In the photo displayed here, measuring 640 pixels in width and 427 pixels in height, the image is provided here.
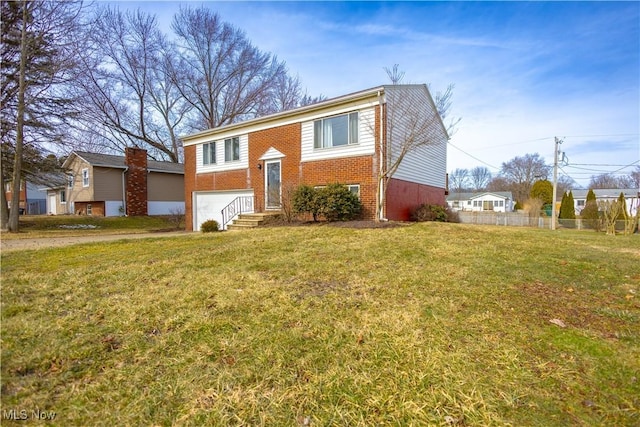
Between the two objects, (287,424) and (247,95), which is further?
(247,95)

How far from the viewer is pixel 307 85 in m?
28.0

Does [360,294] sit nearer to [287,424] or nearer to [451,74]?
[287,424]

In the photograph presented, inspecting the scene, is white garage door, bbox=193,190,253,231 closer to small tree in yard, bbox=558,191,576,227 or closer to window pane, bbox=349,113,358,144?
window pane, bbox=349,113,358,144

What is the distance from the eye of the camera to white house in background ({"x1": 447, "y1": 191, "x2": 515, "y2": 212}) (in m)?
47.1

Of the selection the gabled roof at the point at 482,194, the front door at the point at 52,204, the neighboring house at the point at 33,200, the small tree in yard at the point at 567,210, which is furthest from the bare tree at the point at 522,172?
the neighboring house at the point at 33,200

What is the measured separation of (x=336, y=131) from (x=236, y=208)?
20.9ft

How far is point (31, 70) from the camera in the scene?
477 inches

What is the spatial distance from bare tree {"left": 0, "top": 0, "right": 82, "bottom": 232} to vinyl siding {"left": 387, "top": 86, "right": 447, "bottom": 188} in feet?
44.3

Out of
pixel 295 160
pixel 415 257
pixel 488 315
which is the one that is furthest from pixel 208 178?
pixel 488 315

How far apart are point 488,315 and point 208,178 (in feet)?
50.0

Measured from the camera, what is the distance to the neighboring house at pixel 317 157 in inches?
411

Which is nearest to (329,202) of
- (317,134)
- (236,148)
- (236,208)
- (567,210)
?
(317,134)

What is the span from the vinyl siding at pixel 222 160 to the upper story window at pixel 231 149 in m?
0.21

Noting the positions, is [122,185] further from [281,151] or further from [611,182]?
[611,182]
